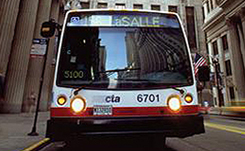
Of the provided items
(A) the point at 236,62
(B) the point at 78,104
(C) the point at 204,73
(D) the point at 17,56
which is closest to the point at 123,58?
(B) the point at 78,104

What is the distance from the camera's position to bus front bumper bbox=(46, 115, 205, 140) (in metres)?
3.10

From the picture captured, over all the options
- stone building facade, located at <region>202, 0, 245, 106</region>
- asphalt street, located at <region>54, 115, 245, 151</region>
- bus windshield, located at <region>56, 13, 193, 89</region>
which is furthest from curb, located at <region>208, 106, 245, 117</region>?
bus windshield, located at <region>56, 13, 193, 89</region>

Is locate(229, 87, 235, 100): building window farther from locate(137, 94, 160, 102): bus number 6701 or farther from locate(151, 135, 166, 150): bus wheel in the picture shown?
locate(137, 94, 160, 102): bus number 6701

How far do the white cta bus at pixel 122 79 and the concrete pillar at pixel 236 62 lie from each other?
29.2 m

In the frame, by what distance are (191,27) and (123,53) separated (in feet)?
135

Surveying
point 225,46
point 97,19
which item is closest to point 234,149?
point 97,19

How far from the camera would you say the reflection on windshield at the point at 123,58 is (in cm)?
339

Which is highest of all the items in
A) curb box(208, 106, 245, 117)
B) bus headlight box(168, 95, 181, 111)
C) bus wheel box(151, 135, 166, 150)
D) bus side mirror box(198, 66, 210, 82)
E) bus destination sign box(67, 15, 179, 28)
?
bus destination sign box(67, 15, 179, 28)

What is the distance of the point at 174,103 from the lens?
3363 mm

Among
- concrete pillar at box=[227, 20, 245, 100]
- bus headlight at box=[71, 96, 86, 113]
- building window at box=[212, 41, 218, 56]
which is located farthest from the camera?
building window at box=[212, 41, 218, 56]

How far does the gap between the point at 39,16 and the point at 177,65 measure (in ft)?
58.0

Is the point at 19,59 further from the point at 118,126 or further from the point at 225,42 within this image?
the point at 225,42

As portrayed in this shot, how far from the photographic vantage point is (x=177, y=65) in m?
3.64

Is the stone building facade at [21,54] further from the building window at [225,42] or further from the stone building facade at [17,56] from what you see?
the building window at [225,42]
